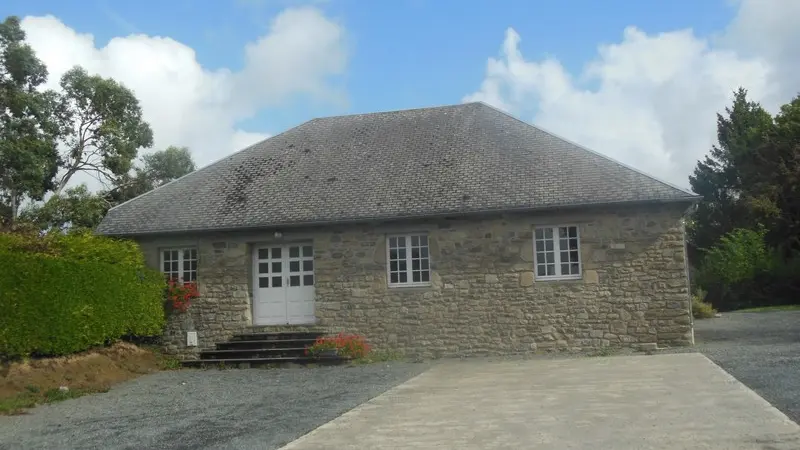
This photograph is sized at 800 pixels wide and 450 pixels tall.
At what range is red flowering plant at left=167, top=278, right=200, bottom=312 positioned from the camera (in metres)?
15.9

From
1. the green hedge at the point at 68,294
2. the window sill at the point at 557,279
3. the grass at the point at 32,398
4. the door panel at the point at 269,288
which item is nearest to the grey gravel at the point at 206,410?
the grass at the point at 32,398

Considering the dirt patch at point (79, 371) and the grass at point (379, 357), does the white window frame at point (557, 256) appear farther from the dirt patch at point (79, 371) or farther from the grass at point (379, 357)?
the dirt patch at point (79, 371)

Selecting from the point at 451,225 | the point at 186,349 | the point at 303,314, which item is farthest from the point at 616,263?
the point at 186,349

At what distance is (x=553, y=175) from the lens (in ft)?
49.6

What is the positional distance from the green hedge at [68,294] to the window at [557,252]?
8306 mm

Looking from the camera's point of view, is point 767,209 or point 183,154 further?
point 183,154

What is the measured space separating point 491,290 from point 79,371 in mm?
7903

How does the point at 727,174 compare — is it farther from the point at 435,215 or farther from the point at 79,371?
the point at 79,371

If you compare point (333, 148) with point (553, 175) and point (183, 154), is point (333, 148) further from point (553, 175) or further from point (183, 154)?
point (183, 154)

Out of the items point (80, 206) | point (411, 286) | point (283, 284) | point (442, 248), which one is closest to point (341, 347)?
point (411, 286)

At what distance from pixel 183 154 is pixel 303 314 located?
21.3m

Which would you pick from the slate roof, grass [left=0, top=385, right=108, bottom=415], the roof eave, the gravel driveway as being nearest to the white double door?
the roof eave

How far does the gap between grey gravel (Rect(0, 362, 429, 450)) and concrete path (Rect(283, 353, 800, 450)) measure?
622 millimetres

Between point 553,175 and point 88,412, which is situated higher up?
→ point 553,175
